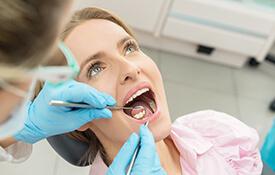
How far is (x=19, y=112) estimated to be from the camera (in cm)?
61

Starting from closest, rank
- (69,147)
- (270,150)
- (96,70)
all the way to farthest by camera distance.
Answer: (96,70)
(69,147)
(270,150)

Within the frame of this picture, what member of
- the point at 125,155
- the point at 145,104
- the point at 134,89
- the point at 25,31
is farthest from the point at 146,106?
the point at 25,31

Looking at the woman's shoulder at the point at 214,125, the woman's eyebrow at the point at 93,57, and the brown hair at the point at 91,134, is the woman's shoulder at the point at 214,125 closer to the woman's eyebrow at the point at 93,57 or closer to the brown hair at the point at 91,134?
the brown hair at the point at 91,134

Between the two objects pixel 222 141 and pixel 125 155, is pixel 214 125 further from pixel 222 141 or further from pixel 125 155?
pixel 125 155

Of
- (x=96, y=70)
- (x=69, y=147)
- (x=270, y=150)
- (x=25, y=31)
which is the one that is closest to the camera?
(x=25, y=31)

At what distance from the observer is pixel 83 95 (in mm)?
977

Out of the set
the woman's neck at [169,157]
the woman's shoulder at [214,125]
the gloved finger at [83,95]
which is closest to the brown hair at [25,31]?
the gloved finger at [83,95]

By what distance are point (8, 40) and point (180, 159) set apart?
1054mm

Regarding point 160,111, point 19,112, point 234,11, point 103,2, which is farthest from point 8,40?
point 234,11

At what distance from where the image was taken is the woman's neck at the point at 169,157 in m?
1.24

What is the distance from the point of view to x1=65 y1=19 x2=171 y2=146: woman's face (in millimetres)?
1056

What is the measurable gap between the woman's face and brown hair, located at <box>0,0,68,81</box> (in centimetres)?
57

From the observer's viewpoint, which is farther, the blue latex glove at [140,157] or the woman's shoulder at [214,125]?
the woman's shoulder at [214,125]

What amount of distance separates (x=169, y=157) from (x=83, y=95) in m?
0.55
